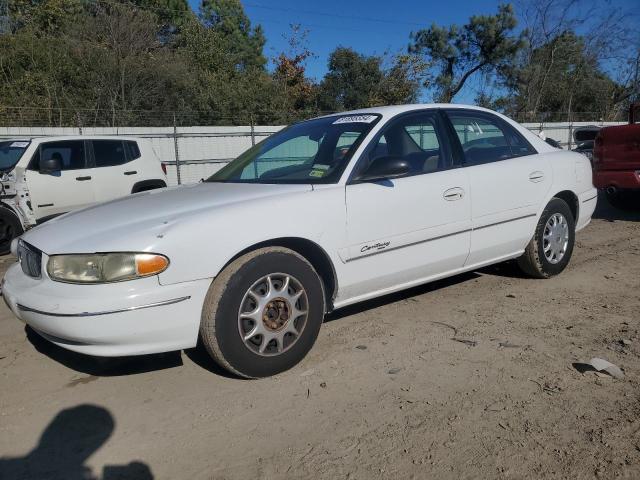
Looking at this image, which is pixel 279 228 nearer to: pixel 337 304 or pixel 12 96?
pixel 337 304

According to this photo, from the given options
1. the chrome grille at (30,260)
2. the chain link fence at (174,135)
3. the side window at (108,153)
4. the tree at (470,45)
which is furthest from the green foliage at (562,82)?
the chrome grille at (30,260)

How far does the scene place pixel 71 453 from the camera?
247 cm

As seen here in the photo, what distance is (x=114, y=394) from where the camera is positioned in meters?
3.03

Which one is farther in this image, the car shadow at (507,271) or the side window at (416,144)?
the car shadow at (507,271)

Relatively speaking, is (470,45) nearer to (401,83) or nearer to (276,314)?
(401,83)

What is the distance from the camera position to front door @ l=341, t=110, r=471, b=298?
11.3 feet

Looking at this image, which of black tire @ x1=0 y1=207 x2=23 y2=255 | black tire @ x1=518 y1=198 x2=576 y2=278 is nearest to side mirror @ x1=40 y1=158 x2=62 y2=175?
black tire @ x1=0 y1=207 x2=23 y2=255

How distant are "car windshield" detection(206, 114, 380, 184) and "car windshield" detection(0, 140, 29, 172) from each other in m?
4.87

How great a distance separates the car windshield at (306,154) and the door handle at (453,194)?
0.73 m

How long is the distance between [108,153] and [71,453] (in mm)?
7130

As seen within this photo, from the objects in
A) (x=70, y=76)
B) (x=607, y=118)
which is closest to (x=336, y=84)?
(x=70, y=76)

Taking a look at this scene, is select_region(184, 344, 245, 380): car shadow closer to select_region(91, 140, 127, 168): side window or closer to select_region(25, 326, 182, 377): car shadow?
select_region(25, 326, 182, 377): car shadow

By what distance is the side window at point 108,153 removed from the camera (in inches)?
340

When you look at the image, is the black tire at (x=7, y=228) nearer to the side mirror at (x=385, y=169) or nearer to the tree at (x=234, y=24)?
the side mirror at (x=385, y=169)
